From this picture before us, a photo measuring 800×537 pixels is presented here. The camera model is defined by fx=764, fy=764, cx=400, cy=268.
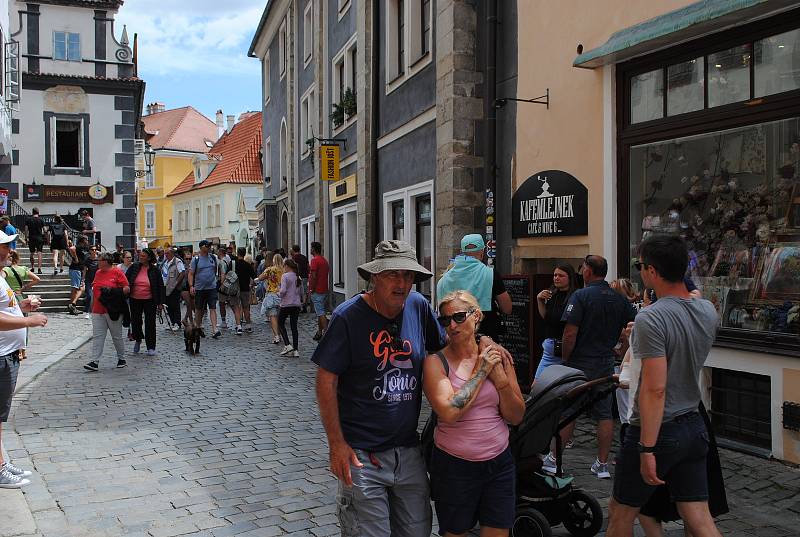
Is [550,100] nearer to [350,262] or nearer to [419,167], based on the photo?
[419,167]

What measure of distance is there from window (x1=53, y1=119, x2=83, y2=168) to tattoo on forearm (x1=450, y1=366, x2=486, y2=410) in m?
30.3

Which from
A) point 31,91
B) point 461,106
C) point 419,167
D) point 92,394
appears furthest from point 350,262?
point 31,91

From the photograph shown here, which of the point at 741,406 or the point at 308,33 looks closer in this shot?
the point at 741,406

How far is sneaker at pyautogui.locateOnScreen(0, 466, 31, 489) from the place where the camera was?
5.48 m

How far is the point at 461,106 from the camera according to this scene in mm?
11078

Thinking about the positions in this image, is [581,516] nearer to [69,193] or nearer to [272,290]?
[272,290]

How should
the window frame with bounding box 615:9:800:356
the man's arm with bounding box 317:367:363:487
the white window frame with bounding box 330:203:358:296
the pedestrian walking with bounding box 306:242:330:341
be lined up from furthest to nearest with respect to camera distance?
the white window frame with bounding box 330:203:358:296 → the pedestrian walking with bounding box 306:242:330:341 → the window frame with bounding box 615:9:800:356 → the man's arm with bounding box 317:367:363:487

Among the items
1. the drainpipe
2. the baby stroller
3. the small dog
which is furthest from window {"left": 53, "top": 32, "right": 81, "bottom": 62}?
the baby stroller

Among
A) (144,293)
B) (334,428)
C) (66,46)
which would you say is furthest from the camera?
(66,46)

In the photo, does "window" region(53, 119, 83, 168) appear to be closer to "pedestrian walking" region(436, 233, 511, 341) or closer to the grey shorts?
"pedestrian walking" region(436, 233, 511, 341)

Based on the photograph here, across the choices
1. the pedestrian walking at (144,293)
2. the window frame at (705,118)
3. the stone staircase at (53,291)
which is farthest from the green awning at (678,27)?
the stone staircase at (53,291)

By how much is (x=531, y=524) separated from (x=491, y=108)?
23.6ft

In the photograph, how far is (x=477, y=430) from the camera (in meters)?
3.36

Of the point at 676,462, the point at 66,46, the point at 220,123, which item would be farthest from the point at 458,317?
the point at 220,123
